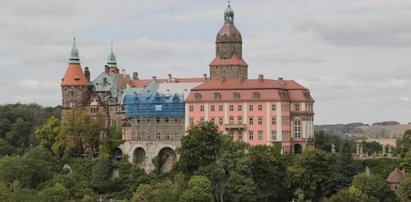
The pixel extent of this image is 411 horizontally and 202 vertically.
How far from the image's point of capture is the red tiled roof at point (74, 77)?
341ft

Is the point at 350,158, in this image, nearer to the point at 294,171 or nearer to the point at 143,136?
the point at 294,171

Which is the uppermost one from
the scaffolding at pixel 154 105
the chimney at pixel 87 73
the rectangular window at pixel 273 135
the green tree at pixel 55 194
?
the chimney at pixel 87 73

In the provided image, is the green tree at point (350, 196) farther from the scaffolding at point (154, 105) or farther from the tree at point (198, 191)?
the scaffolding at point (154, 105)

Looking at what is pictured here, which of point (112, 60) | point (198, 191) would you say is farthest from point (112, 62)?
point (198, 191)

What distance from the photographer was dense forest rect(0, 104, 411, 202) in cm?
8038

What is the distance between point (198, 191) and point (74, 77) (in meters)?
30.3

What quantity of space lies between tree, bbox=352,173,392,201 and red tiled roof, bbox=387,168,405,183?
183 cm

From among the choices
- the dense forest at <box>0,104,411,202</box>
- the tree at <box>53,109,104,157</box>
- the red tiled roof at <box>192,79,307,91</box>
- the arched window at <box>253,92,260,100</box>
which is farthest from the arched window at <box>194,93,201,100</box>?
the tree at <box>53,109,104,157</box>

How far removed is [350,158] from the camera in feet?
283

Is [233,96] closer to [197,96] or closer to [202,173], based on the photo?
[197,96]

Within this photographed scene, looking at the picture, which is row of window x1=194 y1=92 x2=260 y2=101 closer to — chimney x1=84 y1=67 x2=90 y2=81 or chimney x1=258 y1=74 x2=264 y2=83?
chimney x1=258 y1=74 x2=264 y2=83

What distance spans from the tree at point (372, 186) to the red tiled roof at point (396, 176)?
183 cm

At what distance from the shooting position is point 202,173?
8419 cm

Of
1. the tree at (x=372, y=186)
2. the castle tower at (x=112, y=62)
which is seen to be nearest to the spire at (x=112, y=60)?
the castle tower at (x=112, y=62)
